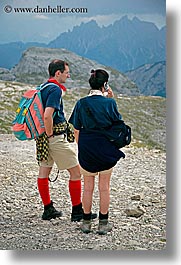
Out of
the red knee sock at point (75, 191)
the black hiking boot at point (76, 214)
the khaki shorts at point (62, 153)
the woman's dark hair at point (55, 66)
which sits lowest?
the black hiking boot at point (76, 214)

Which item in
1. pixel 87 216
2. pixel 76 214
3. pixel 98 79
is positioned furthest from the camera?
pixel 76 214

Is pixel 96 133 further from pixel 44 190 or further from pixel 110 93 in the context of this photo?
pixel 44 190

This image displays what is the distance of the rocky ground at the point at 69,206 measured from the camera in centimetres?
325

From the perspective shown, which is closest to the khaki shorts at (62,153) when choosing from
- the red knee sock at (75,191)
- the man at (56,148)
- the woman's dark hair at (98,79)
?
the man at (56,148)

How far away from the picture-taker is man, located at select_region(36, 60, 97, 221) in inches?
120

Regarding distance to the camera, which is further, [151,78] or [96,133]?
[151,78]

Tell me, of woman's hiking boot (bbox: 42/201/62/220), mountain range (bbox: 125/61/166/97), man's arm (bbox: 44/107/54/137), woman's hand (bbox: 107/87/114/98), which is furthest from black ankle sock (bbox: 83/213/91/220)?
mountain range (bbox: 125/61/166/97)

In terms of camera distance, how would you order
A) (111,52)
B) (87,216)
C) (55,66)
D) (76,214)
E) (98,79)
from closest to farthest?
(98,79) → (55,66) → (87,216) → (76,214) → (111,52)

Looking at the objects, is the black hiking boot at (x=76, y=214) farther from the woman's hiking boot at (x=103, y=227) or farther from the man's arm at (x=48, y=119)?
the man's arm at (x=48, y=119)

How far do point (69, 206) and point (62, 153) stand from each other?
0.37 metres

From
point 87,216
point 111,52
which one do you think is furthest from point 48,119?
point 111,52

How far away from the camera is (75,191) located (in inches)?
129

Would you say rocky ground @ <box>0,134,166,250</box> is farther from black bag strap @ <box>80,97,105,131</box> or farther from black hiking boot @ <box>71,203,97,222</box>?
black bag strap @ <box>80,97,105,131</box>

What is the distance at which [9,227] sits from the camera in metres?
3.34
